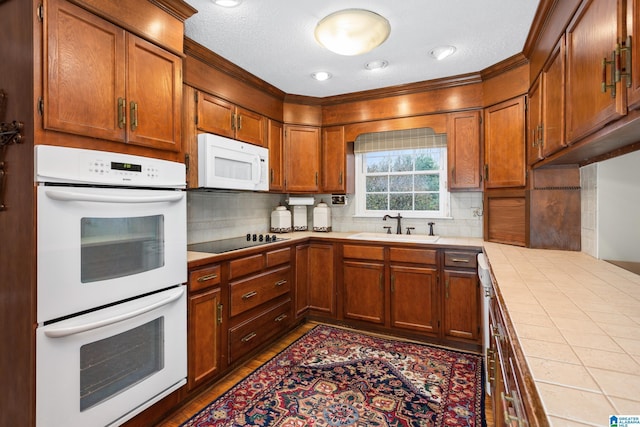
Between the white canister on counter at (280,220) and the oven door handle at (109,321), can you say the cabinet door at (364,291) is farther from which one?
the oven door handle at (109,321)

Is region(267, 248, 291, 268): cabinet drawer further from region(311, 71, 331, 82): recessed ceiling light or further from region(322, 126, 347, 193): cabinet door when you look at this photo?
region(311, 71, 331, 82): recessed ceiling light

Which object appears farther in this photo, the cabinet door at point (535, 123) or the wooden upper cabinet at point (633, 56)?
the cabinet door at point (535, 123)

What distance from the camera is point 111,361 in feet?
5.19

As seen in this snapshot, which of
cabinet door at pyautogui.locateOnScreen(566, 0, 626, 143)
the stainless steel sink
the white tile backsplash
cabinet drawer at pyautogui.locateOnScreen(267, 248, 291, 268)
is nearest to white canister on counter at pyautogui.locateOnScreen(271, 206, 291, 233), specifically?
the white tile backsplash

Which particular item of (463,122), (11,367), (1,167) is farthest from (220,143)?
(463,122)

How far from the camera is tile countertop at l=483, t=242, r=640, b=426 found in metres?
0.61

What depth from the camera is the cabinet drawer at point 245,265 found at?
2.40 meters

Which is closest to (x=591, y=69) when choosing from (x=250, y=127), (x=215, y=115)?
(x=215, y=115)

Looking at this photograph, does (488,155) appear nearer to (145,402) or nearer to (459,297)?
(459,297)

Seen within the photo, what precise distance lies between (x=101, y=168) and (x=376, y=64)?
2204 mm

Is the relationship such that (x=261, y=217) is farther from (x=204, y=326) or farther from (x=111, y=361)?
(x=111, y=361)

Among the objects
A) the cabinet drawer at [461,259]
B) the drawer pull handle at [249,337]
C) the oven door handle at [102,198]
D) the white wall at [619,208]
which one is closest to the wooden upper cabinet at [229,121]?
the oven door handle at [102,198]

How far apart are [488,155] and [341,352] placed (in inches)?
85.4

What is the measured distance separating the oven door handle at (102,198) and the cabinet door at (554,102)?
2.15 metres
